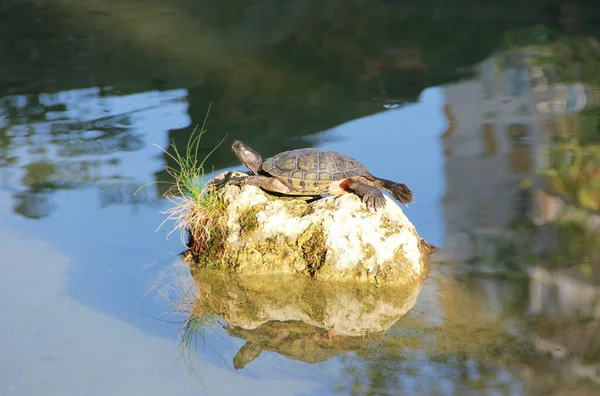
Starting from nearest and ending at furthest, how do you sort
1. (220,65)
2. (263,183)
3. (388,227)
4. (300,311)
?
1. (300,311)
2. (388,227)
3. (263,183)
4. (220,65)

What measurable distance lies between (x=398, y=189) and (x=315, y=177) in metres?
0.68

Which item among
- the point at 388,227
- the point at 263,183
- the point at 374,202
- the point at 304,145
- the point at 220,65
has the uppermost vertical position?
the point at 220,65

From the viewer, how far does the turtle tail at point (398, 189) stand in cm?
580

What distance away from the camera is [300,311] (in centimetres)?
→ 514

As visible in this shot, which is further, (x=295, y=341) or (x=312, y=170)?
(x=312, y=170)

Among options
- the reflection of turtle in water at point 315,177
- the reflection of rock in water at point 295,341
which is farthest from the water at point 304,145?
the reflection of turtle in water at point 315,177

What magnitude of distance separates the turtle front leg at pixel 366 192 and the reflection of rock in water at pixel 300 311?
605mm

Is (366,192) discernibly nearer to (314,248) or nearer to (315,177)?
(315,177)

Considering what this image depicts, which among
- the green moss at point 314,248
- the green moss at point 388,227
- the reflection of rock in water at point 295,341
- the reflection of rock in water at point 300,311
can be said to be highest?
the green moss at point 388,227

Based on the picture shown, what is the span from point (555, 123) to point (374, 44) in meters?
4.00

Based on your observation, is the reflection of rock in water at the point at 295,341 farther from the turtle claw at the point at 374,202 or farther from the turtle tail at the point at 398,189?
the turtle tail at the point at 398,189

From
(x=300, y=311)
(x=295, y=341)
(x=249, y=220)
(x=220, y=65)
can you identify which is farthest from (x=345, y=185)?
(x=220, y=65)

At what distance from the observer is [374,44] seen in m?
11.5

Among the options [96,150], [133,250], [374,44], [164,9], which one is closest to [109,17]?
[164,9]
